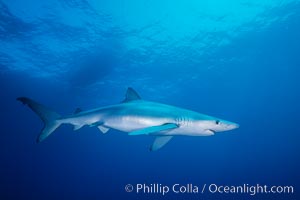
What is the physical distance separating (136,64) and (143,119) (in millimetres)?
18830

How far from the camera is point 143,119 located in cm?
615

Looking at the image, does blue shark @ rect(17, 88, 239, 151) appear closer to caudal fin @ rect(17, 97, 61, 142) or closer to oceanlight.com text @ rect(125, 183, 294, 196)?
caudal fin @ rect(17, 97, 61, 142)

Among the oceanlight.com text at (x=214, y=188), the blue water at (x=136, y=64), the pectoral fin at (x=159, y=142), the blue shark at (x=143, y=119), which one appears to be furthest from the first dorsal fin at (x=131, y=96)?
the blue water at (x=136, y=64)

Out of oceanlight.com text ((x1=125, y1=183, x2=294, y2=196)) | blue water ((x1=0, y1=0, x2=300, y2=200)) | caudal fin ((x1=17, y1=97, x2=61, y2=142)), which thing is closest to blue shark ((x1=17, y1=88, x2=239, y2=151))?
caudal fin ((x1=17, y1=97, x2=61, y2=142))

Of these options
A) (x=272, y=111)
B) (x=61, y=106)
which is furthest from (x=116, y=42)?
(x=272, y=111)

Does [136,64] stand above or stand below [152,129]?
above

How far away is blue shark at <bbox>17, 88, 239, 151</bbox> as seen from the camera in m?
5.71

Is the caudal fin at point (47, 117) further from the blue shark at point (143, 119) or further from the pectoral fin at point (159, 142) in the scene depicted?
the pectoral fin at point (159, 142)

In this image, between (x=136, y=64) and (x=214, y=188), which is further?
(x=214, y=188)

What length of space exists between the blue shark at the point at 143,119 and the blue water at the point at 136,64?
11.1m

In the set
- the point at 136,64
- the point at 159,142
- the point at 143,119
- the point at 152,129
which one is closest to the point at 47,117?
the point at 143,119

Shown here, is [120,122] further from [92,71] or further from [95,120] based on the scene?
[92,71]

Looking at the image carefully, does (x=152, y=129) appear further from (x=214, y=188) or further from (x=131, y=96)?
(x=214, y=188)

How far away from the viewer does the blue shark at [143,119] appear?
18.7 ft
